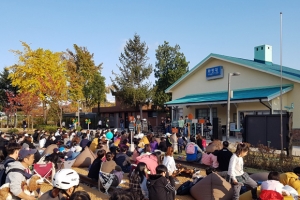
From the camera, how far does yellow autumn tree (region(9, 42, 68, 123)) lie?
38.8 meters

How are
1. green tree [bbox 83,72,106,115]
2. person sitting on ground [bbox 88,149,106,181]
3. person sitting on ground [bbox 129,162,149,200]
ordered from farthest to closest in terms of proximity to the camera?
green tree [bbox 83,72,106,115] < person sitting on ground [bbox 88,149,106,181] < person sitting on ground [bbox 129,162,149,200]

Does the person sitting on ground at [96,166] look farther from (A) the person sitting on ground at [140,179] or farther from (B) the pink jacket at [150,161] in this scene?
(A) the person sitting on ground at [140,179]

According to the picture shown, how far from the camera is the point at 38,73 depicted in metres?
39.5

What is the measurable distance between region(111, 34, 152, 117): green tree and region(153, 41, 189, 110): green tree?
2059mm

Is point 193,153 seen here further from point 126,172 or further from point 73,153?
point 73,153

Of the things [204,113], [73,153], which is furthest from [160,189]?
[204,113]

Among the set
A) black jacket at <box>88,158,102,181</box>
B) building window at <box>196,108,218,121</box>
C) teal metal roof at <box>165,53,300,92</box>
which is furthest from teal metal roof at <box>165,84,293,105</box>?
black jacket at <box>88,158,102,181</box>

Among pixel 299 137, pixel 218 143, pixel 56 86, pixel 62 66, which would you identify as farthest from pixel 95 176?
pixel 62 66

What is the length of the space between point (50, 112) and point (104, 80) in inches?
476

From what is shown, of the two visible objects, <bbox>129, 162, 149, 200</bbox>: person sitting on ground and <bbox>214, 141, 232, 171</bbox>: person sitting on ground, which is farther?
<bbox>214, 141, 232, 171</bbox>: person sitting on ground

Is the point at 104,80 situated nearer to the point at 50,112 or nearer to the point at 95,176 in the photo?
the point at 50,112

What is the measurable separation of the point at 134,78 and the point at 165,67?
17.4 ft

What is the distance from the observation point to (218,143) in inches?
504

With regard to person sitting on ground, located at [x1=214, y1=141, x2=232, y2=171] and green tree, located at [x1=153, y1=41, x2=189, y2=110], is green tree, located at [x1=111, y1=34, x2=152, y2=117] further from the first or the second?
person sitting on ground, located at [x1=214, y1=141, x2=232, y2=171]
